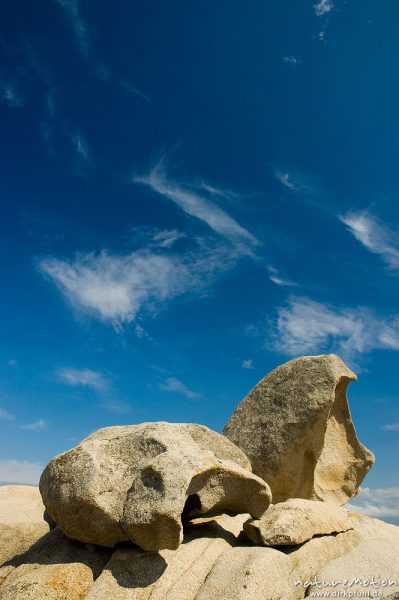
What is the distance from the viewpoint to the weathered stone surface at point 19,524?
11133 millimetres

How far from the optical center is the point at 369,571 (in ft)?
33.5

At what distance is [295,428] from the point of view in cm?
1461

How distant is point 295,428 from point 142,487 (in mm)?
6397

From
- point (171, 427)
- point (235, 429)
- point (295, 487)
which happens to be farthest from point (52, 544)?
point (295, 487)

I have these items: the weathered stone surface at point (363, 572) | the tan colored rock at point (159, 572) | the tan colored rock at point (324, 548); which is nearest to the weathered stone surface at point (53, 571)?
the tan colored rock at point (159, 572)

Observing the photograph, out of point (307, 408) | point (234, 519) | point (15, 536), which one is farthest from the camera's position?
point (307, 408)

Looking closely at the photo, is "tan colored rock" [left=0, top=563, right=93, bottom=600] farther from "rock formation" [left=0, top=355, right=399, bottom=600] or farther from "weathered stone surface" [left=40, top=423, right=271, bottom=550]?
"weathered stone surface" [left=40, top=423, right=271, bottom=550]

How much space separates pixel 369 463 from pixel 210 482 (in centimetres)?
870

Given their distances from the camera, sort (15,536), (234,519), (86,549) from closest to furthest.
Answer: (86,549)
(15,536)
(234,519)

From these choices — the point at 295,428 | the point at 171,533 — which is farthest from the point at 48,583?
the point at 295,428

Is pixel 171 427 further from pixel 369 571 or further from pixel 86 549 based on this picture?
pixel 369 571

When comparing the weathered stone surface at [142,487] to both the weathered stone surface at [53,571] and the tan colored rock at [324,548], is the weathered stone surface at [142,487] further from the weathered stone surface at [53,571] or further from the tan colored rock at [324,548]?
the tan colored rock at [324,548]

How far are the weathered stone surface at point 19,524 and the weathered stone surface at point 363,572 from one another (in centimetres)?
647

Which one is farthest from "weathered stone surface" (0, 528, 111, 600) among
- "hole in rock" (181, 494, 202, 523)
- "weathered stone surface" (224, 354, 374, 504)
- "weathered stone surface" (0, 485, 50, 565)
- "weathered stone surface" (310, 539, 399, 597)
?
"weathered stone surface" (224, 354, 374, 504)
